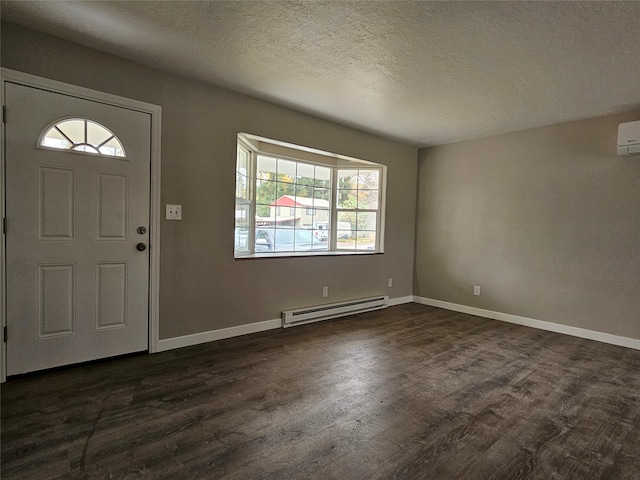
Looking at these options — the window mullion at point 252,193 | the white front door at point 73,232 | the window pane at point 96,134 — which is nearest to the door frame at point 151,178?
the white front door at point 73,232

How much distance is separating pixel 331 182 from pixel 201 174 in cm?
211

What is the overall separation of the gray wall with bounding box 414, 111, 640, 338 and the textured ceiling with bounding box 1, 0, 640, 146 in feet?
1.93

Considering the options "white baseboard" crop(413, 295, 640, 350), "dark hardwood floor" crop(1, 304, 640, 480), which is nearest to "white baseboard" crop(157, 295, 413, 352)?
"dark hardwood floor" crop(1, 304, 640, 480)

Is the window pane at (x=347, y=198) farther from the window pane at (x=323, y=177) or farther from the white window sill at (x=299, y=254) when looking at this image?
the white window sill at (x=299, y=254)

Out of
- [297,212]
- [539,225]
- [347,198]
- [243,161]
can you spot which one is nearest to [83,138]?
[243,161]

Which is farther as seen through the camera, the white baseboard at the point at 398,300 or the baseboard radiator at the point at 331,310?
the white baseboard at the point at 398,300

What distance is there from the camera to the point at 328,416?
1.94 metres

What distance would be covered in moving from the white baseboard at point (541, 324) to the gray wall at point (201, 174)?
1.94 m

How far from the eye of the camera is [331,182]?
15.5 feet

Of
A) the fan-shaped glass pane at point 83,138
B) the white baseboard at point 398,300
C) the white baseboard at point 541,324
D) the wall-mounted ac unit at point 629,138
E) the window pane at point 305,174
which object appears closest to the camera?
the fan-shaped glass pane at point 83,138

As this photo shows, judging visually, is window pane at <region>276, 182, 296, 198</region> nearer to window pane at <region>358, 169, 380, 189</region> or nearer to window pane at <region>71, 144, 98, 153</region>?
window pane at <region>358, 169, 380, 189</region>

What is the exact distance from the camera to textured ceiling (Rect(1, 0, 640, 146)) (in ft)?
6.31

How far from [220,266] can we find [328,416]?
1.76 m

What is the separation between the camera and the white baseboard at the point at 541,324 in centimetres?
337
